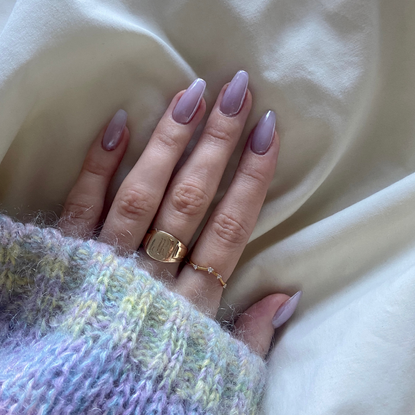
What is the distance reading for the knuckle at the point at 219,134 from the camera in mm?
679

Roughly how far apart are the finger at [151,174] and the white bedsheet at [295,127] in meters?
0.04

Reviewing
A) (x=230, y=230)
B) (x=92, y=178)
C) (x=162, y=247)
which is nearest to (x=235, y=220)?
(x=230, y=230)

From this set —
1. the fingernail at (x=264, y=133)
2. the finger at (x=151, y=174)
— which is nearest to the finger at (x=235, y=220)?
the fingernail at (x=264, y=133)

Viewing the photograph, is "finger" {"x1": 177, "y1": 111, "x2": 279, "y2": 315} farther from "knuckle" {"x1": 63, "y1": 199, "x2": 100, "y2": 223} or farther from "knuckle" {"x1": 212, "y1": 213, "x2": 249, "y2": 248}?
"knuckle" {"x1": 63, "y1": 199, "x2": 100, "y2": 223}

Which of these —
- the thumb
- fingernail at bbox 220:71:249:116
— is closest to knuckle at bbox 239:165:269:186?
fingernail at bbox 220:71:249:116

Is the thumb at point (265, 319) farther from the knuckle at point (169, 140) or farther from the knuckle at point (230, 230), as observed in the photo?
the knuckle at point (169, 140)

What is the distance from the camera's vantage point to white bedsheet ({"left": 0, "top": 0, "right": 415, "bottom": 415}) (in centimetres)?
58

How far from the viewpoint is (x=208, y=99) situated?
703mm

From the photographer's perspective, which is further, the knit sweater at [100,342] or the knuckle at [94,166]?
the knuckle at [94,166]

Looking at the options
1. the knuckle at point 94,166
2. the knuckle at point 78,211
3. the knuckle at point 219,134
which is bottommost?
the knuckle at point 78,211

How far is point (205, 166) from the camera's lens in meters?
0.68

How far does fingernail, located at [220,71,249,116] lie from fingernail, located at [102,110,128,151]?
189 millimetres

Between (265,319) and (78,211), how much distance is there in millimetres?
413

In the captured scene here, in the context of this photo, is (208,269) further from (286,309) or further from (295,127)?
(295,127)
